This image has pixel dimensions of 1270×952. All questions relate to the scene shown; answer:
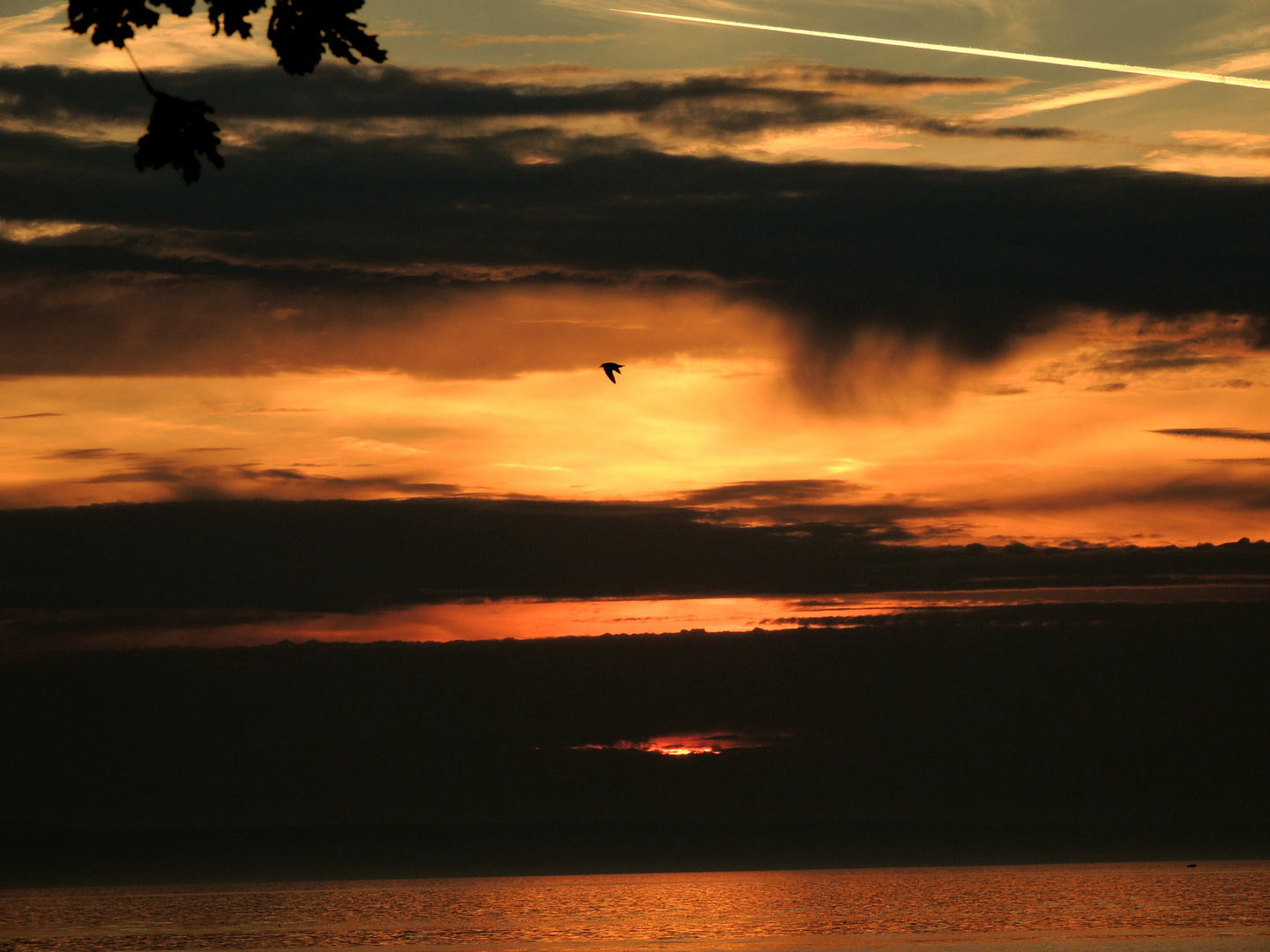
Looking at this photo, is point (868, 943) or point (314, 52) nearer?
point (314, 52)

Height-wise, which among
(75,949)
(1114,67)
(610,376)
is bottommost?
(75,949)

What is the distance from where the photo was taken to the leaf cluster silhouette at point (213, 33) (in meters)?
12.8

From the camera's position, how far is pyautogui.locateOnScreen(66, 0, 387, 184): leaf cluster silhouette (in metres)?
12.8

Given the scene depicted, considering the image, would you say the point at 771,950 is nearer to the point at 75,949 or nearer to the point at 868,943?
the point at 868,943

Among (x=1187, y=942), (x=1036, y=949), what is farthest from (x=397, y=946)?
(x=1187, y=942)

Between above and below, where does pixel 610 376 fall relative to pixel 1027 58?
below

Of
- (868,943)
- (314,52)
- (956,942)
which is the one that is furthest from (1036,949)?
(314,52)

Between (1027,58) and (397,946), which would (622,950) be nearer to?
(397,946)

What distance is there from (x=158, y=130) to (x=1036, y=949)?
182 meters

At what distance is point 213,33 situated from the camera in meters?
A: 13.2

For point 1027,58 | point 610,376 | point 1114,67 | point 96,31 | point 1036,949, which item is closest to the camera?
point 96,31

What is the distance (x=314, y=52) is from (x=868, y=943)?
194 meters

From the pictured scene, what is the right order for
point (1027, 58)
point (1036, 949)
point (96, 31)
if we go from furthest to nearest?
point (1036, 949), point (1027, 58), point (96, 31)

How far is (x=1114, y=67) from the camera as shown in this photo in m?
40.6
